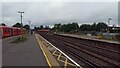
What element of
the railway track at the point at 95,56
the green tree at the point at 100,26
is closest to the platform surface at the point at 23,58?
the railway track at the point at 95,56

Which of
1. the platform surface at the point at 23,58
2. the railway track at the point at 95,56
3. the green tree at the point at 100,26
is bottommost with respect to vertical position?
the railway track at the point at 95,56

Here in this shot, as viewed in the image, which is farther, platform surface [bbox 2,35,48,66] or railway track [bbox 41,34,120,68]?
railway track [bbox 41,34,120,68]

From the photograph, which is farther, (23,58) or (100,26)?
(100,26)

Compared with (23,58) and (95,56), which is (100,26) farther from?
(23,58)

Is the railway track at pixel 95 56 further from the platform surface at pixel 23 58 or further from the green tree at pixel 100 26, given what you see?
the green tree at pixel 100 26

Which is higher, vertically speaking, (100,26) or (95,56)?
(100,26)

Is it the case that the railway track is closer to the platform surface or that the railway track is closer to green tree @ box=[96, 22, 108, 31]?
the platform surface

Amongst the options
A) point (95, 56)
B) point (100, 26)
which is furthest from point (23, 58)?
point (100, 26)

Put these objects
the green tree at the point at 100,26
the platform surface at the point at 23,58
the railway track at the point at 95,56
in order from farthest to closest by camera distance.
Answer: the green tree at the point at 100,26 < the railway track at the point at 95,56 < the platform surface at the point at 23,58

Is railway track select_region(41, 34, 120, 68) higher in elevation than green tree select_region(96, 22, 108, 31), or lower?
lower

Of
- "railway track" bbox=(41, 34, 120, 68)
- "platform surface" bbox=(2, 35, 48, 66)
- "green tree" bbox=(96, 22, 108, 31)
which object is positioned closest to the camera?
"platform surface" bbox=(2, 35, 48, 66)

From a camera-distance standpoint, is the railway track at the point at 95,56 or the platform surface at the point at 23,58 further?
the railway track at the point at 95,56

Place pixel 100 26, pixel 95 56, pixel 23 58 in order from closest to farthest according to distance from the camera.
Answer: pixel 23 58, pixel 95 56, pixel 100 26

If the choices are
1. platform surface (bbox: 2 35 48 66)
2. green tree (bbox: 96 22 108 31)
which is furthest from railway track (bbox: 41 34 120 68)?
green tree (bbox: 96 22 108 31)
